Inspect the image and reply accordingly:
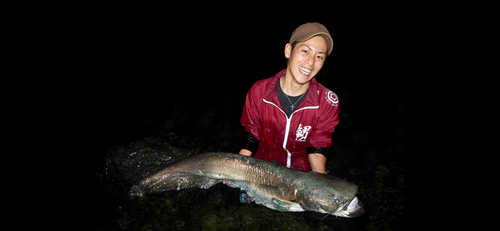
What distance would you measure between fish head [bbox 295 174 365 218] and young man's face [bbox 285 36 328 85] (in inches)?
49.5

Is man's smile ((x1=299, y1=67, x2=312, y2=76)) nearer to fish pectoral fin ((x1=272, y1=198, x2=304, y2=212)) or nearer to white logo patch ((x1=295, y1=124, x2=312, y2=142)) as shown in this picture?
white logo patch ((x1=295, y1=124, x2=312, y2=142))

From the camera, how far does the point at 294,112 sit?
2.89 meters

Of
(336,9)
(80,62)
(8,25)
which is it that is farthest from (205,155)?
A: (8,25)

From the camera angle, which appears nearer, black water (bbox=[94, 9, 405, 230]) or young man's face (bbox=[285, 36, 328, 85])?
young man's face (bbox=[285, 36, 328, 85])

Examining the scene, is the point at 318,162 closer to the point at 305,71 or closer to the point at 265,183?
the point at 265,183

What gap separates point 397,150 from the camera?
4.70 meters

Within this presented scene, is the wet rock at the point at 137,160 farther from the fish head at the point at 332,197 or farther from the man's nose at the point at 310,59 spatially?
the man's nose at the point at 310,59

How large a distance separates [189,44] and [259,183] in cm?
820

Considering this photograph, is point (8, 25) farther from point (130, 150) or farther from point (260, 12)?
point (260, 12)

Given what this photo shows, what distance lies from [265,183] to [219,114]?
4099 mm

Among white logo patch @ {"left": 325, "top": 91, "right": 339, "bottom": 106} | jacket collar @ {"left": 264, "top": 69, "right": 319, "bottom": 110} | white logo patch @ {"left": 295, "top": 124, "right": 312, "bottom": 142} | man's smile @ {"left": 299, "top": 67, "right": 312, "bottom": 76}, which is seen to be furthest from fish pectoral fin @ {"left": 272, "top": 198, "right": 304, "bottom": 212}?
man's smile @ {"left": 299, "top": 67, "right": 312, "bottom": 76}

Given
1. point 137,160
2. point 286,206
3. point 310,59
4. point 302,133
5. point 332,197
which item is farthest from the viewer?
point 137,160

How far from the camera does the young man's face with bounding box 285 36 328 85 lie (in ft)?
8.29

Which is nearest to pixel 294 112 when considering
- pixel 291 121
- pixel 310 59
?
pixel 291 121
